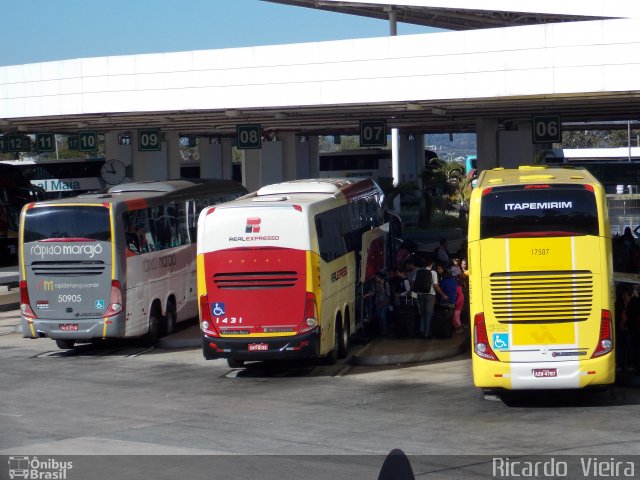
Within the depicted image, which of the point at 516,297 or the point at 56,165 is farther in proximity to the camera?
the point at 56,165

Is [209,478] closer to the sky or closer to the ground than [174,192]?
closer to the ground

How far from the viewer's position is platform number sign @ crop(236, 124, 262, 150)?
113 ft

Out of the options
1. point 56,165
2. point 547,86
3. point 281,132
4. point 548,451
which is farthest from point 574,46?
point 56,165

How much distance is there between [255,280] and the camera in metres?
18.9

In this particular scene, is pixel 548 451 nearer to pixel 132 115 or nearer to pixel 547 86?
pixel 547 86

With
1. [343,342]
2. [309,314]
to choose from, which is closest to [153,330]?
[343,342]

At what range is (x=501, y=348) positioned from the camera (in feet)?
50.7

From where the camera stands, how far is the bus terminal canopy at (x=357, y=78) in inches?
908

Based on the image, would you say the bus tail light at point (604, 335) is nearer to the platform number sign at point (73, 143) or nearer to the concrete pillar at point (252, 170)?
the platform number sign at point (73, 143)

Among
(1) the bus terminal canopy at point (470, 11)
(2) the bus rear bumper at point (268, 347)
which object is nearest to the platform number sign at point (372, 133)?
(1) the bus terminal canopy at point (470, 11)

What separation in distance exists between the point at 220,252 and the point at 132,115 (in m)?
12.9

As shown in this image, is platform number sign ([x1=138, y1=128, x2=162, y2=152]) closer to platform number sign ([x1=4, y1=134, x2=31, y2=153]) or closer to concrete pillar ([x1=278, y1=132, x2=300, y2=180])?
platform number sign ([x1=4, y1=134, x2=31, y2=153])

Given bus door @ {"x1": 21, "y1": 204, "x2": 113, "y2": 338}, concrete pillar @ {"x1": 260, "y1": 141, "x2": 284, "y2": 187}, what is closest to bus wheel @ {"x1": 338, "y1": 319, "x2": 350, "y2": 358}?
bus door @ {"x1": 21, "y1": 204, "x2": 113, "y2": 338}

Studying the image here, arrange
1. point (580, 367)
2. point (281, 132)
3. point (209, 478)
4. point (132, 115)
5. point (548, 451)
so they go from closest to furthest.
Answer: point (209, 478) → point (548, 451) → point (580, 367) → point (132, 115) → point (281, 132)
